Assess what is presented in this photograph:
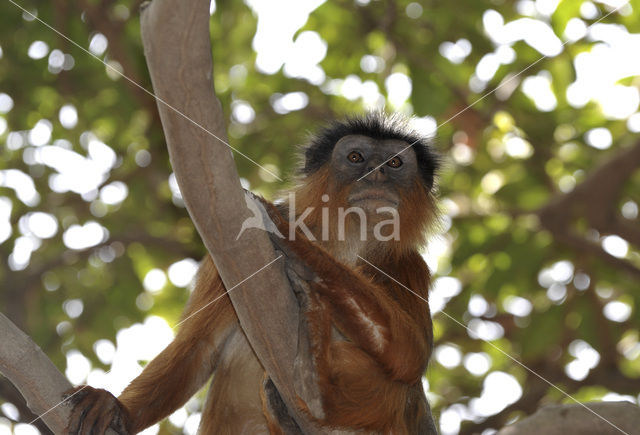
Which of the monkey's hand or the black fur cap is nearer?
the monkey's hand

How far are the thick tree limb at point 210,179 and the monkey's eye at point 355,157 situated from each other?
5.97 ft

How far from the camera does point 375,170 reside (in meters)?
4.55

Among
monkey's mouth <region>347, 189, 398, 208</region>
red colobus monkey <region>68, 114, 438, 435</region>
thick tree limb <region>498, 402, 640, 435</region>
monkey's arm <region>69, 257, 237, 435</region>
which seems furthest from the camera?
monkey's mouth <region>347, 189, 398, 208</region>

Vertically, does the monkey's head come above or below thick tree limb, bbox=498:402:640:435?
above

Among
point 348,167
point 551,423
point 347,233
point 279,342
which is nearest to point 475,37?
point 348,167

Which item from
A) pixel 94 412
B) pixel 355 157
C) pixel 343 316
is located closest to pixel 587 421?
pixel 343 316

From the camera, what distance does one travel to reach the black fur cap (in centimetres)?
499

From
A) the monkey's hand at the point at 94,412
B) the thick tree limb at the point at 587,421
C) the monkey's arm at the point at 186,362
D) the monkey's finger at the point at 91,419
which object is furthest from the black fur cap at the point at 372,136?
the monkey's finger at the point at 91,419

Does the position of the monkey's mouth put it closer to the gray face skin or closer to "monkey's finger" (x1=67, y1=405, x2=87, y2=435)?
the gray face skin

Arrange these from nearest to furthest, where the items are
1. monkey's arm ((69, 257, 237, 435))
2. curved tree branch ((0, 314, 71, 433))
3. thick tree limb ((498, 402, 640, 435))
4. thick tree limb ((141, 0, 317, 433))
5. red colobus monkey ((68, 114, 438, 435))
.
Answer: thick tree limb ((141, 0, 317, 433)), curved tree branch ((0, 314, 71, 433)), red colobus monkey ((68, 114, 438, 435)), thick tree limb ((498, 402, 640, 435)), monkey's arm ((69, 257, 237, 435))

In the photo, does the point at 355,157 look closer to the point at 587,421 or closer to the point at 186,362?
the point at 186,362

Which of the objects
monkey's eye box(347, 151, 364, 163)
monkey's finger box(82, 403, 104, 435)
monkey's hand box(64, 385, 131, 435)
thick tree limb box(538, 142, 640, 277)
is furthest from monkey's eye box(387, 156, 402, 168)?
monkey's finger box(82, 403, 104, 435)

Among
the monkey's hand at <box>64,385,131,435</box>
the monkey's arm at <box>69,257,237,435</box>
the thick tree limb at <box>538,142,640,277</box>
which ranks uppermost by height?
the monkey's hand at <box>64,385,131,435</box>

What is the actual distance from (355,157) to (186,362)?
Answer: 64.0 inches
